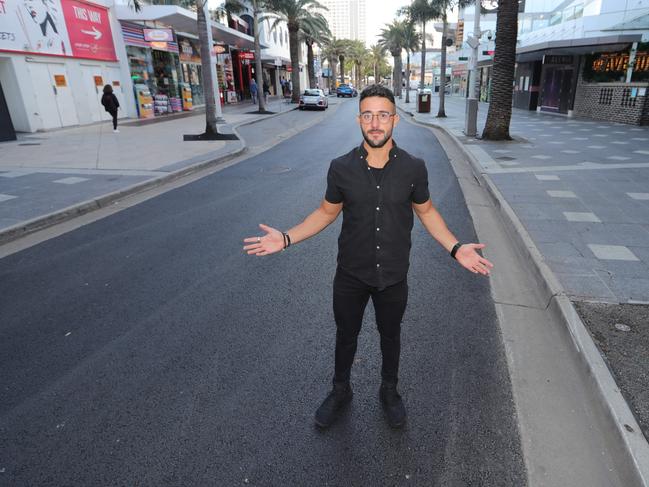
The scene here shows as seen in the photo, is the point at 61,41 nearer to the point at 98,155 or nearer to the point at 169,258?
the point at 98,155

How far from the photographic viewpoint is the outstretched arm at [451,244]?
8.50 ft

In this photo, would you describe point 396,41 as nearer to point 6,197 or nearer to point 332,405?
point 6,197

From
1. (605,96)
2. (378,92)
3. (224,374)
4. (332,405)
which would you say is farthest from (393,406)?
(605,96)

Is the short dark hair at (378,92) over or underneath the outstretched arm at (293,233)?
over

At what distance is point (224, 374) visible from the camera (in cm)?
337

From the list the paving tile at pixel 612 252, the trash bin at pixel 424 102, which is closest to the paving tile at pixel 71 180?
the paving tile at pixel 612 252

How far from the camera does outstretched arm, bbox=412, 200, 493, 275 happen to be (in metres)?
2.59

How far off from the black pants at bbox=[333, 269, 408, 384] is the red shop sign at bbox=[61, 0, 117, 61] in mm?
22177

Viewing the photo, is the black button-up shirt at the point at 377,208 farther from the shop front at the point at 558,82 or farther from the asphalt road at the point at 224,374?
the shop front at the point at 558,82

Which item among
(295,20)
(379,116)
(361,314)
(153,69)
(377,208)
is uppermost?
(295,20)

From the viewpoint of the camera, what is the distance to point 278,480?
2.48 m

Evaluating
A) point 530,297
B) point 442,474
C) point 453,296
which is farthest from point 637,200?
point 442,474

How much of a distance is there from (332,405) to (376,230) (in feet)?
3.86

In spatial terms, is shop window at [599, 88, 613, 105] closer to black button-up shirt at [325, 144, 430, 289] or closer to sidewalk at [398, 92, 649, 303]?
sidewalk at [398, 92, 649, 303]
